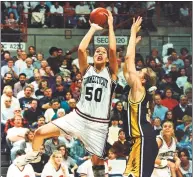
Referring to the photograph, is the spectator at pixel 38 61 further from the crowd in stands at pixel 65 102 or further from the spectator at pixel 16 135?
the spectator at pixel 16 135

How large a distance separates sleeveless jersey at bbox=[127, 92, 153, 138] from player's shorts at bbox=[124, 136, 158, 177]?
72mm

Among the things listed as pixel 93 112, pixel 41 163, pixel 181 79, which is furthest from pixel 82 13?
pixel 93 112

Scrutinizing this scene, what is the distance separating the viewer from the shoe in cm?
1226

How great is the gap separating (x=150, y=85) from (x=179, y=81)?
3.36 metres

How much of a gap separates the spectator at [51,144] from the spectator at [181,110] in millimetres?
2268

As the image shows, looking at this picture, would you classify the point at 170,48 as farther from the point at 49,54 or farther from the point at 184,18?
the point at 49,54

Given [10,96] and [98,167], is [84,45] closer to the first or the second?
[98,167]

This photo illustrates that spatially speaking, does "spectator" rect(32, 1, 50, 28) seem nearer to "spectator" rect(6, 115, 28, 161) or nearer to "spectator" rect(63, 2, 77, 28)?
"spectator" rect(63, 2, 77, 28)

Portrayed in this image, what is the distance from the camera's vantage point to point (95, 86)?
11.8 metres

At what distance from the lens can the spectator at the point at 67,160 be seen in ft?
42.3

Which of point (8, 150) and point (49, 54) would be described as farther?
point (49, 54)

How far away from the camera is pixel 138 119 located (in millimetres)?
11578

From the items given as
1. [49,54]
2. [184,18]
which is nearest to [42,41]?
[49,54]

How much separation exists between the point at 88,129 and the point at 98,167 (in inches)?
20.5
